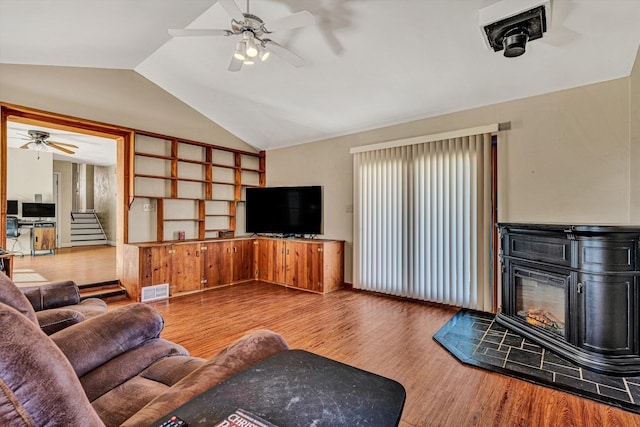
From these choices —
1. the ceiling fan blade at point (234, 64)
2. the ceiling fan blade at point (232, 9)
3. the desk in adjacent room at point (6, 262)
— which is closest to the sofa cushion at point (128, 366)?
the ceiling fan blade at point (232, 9)

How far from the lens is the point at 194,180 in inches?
214

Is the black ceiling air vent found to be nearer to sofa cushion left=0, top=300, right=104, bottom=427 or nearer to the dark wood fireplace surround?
the dark wood fireplace surround

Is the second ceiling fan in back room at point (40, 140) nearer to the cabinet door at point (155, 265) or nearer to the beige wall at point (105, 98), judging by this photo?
the beige wall at point (105, 98)

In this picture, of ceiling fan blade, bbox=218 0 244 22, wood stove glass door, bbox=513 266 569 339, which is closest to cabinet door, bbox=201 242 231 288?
ceiling fan blade, bbox=218 0 244 22

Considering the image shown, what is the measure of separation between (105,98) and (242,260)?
10.7 ft

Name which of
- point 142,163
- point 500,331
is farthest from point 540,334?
point 142,163

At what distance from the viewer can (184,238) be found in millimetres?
5391

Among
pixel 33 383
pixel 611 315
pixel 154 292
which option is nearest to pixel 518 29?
pixel 611 315

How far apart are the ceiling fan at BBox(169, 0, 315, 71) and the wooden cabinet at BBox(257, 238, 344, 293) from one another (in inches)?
113

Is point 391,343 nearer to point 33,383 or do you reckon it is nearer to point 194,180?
point 33,383

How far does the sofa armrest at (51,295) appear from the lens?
221 centimetres

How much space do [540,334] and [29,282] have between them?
6.80 m

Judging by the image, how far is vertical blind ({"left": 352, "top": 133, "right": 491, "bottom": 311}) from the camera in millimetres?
3891

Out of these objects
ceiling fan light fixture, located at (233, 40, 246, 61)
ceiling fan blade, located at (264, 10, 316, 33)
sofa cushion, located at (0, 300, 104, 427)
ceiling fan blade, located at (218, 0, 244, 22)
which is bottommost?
sofa cushion, located at (0, 300, 104, 427)
